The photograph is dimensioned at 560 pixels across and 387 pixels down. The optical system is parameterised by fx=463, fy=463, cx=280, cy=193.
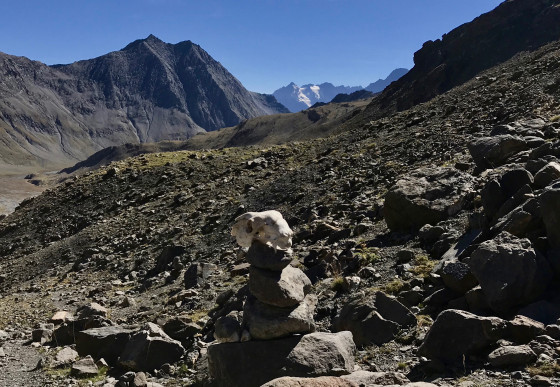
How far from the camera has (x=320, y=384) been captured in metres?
7.79

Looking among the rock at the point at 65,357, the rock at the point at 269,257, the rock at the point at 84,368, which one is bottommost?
the rock at the point at 84,368

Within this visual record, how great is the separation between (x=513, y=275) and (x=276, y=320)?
5.20 metres

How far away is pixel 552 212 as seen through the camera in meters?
9.88

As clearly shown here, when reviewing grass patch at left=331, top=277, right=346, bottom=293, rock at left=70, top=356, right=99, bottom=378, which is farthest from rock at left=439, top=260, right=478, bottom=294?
rock at left=70, top=356, right=99, bottom=378

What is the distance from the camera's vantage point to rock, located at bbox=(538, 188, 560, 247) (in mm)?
9789

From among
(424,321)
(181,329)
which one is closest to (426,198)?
(424,321)

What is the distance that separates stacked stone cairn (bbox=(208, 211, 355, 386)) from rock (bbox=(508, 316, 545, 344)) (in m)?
3.24

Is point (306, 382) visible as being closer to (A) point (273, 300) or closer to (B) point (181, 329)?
(A) point (273, 300)

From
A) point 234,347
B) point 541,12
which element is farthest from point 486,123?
point 541,12

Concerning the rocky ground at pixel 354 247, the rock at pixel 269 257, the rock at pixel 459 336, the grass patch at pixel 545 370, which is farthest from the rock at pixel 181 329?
the grass patch at pixel 545 370

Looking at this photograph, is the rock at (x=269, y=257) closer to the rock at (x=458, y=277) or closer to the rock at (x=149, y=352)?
the rock at (x=458, y=277)

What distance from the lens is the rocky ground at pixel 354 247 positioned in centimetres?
959

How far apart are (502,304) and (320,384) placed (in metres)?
4.42

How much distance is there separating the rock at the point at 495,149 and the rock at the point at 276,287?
11.4 metres
